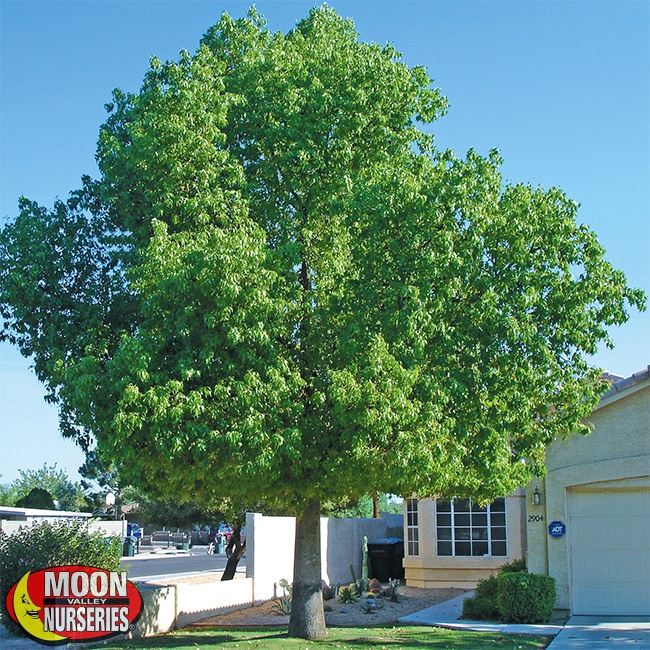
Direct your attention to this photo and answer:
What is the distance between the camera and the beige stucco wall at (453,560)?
22.8 meters

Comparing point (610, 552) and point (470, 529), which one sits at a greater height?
point (470, 529)

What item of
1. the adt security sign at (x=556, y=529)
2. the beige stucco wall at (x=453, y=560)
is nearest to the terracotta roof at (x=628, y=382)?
the adt security sign at (x=556, y=529)

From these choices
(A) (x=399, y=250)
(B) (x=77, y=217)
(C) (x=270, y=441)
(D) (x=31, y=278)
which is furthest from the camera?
(B) (x=77, y=217)

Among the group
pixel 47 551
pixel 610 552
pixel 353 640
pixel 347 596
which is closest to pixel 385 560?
pixel 347 596

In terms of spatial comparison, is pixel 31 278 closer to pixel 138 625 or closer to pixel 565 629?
pixel 138 625

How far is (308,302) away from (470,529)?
1197 centimetres

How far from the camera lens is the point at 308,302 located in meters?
13.9

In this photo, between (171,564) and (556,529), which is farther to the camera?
(171,564)

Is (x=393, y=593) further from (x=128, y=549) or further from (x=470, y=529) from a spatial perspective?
(x=128, y=549)

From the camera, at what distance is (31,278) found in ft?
47.9

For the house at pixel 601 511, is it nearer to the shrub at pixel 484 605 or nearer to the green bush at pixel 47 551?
the shrub at pixel 484 605

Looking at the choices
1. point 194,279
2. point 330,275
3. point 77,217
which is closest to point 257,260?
point 194,279

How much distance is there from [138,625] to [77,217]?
25.2ft

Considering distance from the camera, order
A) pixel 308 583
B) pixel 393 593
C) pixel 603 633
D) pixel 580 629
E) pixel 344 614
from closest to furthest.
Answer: pixel 603 633, pixel 308 583, pixel 580 629, pixel 344 614, pixel 393 593
